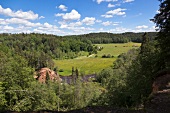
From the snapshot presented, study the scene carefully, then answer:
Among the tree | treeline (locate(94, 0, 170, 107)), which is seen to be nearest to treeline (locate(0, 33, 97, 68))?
treeline (locate(94, 0, 170, 107))

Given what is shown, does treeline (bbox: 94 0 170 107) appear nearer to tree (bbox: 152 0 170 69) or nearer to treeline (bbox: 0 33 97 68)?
tree (bbox: 152 0 170 69)

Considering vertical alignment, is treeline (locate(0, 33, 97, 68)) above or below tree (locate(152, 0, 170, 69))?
below

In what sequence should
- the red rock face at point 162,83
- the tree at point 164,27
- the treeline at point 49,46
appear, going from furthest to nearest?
the treeline at point 49,46
the tree at point 164,27
the red rock face at point 162,83

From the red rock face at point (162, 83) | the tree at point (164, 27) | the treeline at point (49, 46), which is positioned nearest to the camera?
the red rock face at point (162, 83)

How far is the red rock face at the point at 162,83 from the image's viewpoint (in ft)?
55.9

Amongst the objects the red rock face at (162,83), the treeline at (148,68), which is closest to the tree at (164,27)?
the treeline at (148,68)

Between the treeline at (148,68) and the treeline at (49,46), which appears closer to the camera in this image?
the treeline at (148,68)

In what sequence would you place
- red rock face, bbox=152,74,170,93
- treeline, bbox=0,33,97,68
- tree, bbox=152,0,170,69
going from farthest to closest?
treeline, bbox=0,33,97,68
tree, bbox=152,0,170,69
red rock face, bbox=152,74,170,93

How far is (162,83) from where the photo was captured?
59.1 ft

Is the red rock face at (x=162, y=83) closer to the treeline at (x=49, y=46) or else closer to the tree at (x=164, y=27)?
the tree at (x=164, y=27)

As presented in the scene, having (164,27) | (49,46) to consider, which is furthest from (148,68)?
(49,46)

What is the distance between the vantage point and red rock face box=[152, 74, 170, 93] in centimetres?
1703

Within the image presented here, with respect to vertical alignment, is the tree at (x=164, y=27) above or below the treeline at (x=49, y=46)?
above

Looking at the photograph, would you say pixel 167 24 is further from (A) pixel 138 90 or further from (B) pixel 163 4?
(A) pixel 138 90
